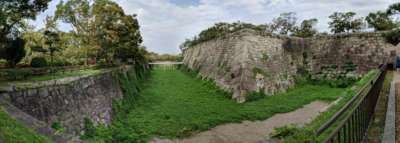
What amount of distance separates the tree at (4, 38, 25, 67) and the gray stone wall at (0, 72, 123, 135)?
5.59 metres

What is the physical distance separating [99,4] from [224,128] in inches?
532

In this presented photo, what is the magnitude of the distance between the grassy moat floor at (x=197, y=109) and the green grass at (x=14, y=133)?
4211 mm

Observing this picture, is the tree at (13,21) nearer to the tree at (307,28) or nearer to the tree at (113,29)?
the tree at (113,29)

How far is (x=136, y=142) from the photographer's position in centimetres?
815

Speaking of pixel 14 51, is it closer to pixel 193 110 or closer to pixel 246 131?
pixel 193 110

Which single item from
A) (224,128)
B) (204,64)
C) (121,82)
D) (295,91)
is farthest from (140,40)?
(224,128)

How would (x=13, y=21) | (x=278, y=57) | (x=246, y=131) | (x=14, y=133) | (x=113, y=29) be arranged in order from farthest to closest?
(x=113, y=29) → (x=278, y=57) → (x=13, y=21) → (x=246, y=131) → (x=14, y=133)

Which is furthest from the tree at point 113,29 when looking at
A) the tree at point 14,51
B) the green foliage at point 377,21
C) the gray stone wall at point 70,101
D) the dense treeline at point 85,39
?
the green foliage at point 377,21

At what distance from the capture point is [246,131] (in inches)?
398

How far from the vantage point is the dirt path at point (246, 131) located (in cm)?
919

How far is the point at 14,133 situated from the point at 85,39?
1718 cm

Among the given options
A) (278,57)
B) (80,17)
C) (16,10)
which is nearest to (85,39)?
(80,17)

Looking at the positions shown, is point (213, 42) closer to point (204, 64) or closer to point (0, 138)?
point (204, 64)

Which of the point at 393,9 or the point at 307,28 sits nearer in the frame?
the point at 393,9
